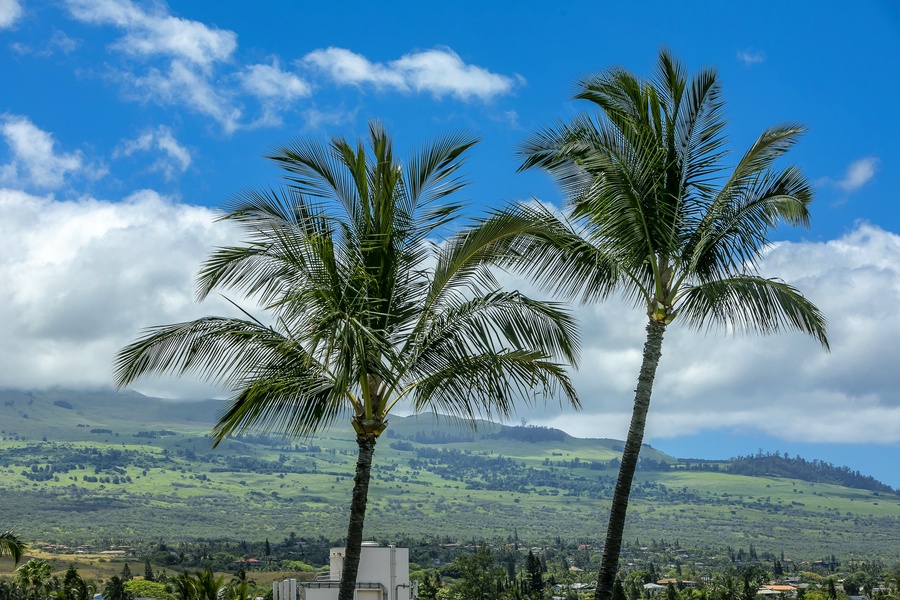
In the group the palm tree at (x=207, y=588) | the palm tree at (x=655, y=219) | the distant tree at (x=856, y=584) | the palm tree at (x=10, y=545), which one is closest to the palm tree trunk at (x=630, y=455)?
the palm tree at (x=655, y=219)

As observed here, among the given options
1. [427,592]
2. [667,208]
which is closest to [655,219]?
[667,208]

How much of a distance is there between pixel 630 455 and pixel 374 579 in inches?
711

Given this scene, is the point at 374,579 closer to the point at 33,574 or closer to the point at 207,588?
the point at 207,588

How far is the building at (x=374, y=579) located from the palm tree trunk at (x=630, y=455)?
16.5 metres

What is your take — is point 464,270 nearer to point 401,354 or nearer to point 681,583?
point 401,354

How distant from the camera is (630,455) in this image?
1289 cm

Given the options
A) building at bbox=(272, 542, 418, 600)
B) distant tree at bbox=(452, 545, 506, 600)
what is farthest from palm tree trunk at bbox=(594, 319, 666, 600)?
distant tree at bbox=(452, 545, 506, 600)

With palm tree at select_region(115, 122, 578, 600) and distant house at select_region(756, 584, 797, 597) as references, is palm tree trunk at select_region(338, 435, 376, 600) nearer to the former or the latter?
palm tree at select_region(115, 122, 578, 600)

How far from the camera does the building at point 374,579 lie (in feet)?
92.6

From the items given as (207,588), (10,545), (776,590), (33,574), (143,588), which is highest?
(10,545)

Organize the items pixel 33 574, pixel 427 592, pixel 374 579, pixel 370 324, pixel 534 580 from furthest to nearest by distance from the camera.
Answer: pixel 534 580, pixel 427 592, pixel 33 574, pixel 374 579, pixel 370 324

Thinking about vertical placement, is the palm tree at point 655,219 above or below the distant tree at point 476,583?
above

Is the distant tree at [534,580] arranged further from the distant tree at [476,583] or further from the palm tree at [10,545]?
the palm tree at [10,545]

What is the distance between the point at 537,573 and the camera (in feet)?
326
